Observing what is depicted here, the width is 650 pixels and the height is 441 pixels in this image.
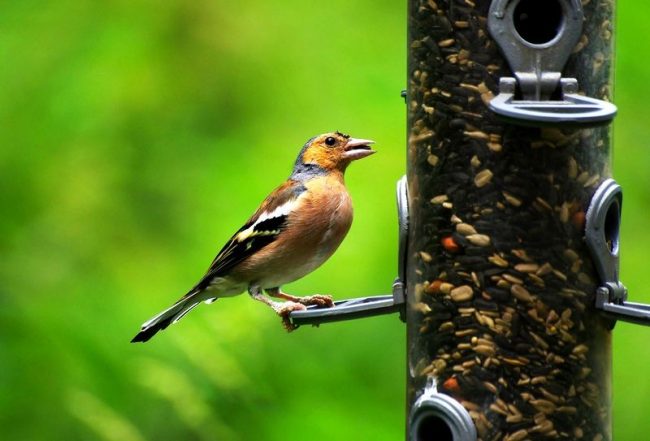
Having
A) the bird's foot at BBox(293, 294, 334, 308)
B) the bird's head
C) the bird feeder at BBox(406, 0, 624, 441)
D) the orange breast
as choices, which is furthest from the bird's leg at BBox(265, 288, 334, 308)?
the bird feeder at BBox(406, 0, 624, 441)

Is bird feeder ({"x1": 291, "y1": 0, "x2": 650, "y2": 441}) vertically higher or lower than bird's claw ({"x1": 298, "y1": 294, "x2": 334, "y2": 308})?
higher

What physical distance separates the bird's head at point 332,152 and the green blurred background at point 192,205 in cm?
51

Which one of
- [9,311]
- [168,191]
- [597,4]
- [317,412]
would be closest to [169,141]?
[168,191]

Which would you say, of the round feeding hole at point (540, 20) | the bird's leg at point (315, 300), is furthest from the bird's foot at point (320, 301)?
the round feeding hole at point (540, 20)

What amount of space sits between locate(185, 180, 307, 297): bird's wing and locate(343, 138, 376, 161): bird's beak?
333 millimetres

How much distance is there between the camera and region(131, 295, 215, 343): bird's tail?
8.33 m

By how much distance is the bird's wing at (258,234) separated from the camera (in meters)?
8.39

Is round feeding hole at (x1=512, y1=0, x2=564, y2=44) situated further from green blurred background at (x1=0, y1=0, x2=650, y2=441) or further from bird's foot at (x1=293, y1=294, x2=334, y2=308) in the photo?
green blurred background at (x1=0, y1=0, x2=650, y2=441)

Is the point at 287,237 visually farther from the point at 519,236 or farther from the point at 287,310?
the point at 519,236

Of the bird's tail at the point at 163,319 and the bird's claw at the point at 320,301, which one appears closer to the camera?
the bird's claw at the point at 320,301

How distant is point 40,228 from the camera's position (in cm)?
971

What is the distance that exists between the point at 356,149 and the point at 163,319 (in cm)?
148

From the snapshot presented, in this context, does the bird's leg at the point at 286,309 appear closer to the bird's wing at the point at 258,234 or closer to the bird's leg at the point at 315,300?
the bird's leg at the point at 315,300

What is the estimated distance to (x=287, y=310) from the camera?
7762 millimetres
